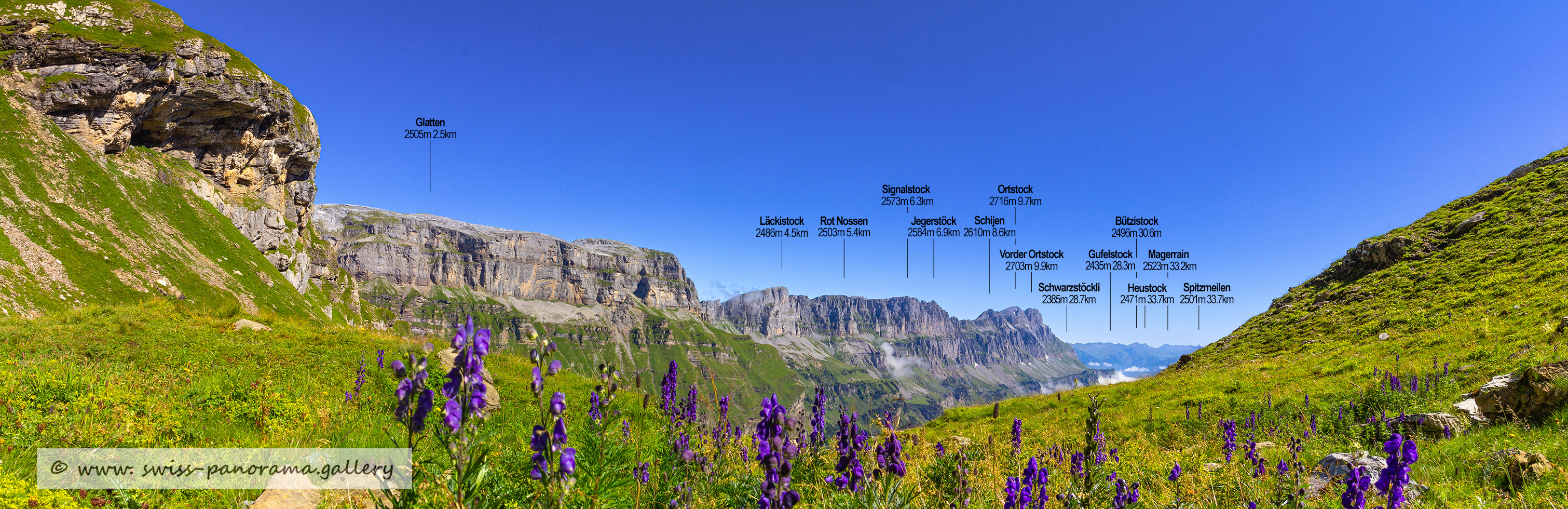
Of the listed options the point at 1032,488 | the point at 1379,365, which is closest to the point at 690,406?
the point at 1032,488

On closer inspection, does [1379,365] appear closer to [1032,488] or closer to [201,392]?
[1032,488]

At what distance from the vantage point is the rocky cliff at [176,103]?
6134cm

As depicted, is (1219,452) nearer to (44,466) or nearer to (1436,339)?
(1436,339)

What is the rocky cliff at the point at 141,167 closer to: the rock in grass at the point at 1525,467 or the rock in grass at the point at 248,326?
the rock in grass at the point at 248,326

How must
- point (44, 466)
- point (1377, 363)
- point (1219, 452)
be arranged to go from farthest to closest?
point (1377, 363)
point (1219, 452)
point (44, 466)

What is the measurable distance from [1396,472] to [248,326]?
24.5m

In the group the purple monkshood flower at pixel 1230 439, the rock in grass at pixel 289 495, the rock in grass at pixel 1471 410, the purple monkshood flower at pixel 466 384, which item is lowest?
the purple monkshood flower at pixel 1230 439

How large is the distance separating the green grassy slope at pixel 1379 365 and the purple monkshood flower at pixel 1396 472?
1.94m

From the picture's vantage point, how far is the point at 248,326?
1620 cm

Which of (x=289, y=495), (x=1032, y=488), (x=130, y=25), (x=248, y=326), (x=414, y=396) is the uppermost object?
(x=130, y=25)

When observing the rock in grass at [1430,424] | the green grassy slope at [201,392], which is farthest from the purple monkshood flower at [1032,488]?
the rock in grass at [1430,424]

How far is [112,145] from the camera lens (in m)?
64.9

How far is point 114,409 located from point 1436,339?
30.7 meters

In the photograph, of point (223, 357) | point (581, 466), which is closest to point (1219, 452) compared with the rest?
point (581, 466)
